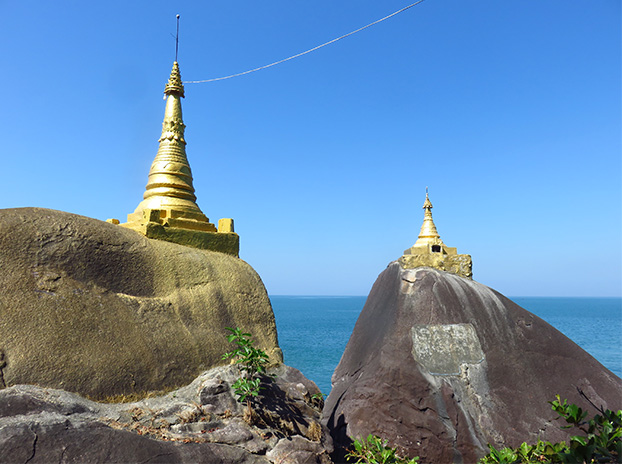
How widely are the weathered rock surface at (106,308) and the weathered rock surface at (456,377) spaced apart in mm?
3138

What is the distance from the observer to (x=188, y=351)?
21.8ft

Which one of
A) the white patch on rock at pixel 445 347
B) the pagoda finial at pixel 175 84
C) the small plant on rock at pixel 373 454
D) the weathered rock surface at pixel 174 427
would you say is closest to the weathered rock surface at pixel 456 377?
the white patch on rock at pixel 445 347

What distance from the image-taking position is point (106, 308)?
622 cm

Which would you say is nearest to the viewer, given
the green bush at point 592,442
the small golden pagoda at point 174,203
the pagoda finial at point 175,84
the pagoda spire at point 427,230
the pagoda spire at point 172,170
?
the green bush at point 592,442

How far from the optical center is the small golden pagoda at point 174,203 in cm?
841

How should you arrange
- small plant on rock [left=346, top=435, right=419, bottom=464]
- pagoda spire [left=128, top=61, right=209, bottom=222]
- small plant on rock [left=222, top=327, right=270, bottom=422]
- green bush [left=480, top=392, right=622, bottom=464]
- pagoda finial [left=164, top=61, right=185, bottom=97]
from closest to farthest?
green bush [left=480, top=392, right=622, bottom=464] < small plant on rock [left=222, top=327, right=270, bottom=422] < small plant on rock [left=346, top=435, right=419, bottom=464] < pagoda spire [left=128, top=61, right=209, bottom=222] < pagoda finial [left=164, top=61, right=185, bottom=97]

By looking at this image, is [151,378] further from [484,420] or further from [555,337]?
[555,337]

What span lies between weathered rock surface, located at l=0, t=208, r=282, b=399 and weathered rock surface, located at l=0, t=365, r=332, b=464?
0.31 m

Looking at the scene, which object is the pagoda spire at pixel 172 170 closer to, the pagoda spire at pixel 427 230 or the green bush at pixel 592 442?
the green bush at pixel 592 442

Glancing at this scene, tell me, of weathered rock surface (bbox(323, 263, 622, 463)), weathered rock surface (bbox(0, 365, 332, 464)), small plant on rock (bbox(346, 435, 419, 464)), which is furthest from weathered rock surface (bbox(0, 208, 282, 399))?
weathered rock surface (bbox(323, 263, 622, 463))

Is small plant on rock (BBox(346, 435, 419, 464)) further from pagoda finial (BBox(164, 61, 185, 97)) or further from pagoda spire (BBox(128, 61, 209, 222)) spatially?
pagoda finial (BBox(164, 61, 185, 97))

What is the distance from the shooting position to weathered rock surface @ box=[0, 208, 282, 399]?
5367 millimetres

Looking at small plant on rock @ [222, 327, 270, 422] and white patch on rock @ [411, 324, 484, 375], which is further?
white patch on rock @ [411, 324, 484, 375]

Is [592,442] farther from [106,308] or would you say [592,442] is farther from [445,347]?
[106,308]
